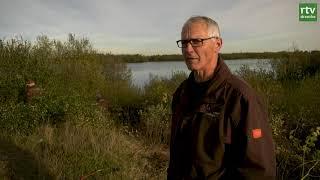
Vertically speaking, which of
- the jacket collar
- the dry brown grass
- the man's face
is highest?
the man's face

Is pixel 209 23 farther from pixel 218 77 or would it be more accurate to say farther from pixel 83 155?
pixel 83 155

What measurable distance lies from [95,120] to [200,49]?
22.9 ft

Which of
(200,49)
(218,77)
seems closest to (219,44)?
(200,49)

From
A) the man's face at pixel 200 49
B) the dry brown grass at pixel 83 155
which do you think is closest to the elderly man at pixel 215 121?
the man's face at pixel 200 49

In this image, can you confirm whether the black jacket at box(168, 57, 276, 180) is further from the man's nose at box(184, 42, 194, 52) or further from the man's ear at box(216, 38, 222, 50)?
the man's nose at box(184, 42, 194, 52)

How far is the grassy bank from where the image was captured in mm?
7023

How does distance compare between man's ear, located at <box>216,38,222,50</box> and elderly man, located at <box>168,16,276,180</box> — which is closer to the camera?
elderly man, located at <box>168,16,276,180</box>

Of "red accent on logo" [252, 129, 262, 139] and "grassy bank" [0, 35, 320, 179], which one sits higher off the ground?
"red accent on logo" [252, 129, 262, 139]

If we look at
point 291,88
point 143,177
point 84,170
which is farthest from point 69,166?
Answer: point 291,88

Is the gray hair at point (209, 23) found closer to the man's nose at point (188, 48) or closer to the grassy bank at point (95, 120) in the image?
the man's nose at point (188, 48)

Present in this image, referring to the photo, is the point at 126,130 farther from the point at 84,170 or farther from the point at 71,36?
the point at 71,36

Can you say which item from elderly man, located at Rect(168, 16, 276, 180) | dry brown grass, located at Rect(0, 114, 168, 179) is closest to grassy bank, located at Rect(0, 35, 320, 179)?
dry brown grass, located at Rect(0, 114, 168, 179)

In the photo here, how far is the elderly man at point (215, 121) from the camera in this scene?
2.66m

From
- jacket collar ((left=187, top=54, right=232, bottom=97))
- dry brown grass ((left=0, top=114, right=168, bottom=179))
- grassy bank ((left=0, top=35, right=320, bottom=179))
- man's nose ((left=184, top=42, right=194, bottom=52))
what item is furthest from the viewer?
grassy bank ((left=0, top=35, right=320, bottom=179))
